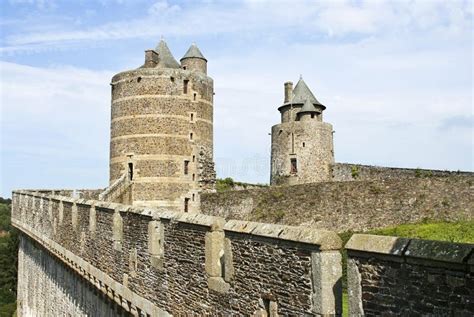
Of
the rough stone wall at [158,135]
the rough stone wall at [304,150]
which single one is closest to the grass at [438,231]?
the rough stone wall at [158,135]

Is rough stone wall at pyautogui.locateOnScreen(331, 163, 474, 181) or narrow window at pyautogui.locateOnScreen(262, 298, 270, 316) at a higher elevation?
rough stone wall at pyautogui.locateOnScreen(331, 163, 474, 181)

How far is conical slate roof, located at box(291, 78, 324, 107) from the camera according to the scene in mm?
38781

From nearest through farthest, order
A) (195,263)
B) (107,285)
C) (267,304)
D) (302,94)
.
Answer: (267,304) → (195,263) → (107,285) → (302,94)

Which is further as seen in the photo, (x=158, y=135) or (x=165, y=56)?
(x=165, y=56)

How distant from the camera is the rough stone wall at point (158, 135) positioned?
29.0 m

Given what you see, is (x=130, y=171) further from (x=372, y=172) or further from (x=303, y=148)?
(x=372, y=172)

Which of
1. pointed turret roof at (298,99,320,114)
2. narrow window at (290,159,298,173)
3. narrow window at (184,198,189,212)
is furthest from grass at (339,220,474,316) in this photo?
pointed turret roof at (298,99,320,114)

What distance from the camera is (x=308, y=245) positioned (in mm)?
4836

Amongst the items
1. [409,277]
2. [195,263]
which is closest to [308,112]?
[195,263]

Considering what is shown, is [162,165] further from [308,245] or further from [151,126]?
[308,245]

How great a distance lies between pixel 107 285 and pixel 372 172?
2614 centimetres

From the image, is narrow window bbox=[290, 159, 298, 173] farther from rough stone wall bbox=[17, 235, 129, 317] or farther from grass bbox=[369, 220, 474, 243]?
rough stone wall bbox=[17, 235, 129, 317]

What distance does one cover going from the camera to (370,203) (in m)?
22.0

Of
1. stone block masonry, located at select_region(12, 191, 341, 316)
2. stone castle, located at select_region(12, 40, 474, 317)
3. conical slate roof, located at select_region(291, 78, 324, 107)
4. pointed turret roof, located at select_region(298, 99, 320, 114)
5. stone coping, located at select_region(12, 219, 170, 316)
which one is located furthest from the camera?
conical slate roof, located at select_region(291, 78, 324, 107)
